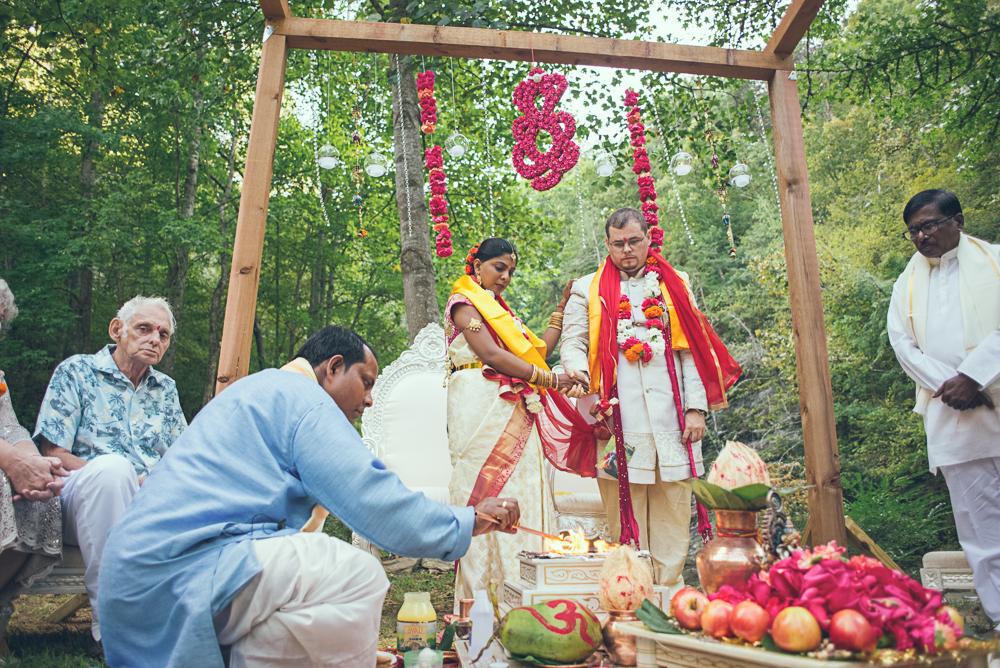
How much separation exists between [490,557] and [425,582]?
2268 mm

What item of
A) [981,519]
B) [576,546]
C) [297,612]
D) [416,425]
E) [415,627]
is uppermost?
[416,425]

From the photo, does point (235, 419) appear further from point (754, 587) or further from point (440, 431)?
point (440, 431)

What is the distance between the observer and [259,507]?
1888mm

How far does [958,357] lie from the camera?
324 cm

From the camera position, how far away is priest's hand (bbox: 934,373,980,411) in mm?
3037

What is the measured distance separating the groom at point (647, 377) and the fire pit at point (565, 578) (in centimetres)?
92

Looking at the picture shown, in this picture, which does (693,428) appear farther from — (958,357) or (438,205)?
(438,205)

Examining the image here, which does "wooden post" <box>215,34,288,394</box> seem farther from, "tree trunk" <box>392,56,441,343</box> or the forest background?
"tree trunk" <box>392,56,441,343</box>

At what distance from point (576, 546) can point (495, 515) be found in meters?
0.56

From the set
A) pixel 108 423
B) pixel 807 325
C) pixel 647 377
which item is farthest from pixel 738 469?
pixel 108 423

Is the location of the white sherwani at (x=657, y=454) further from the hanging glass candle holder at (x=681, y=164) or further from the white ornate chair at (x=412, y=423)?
the white ornate chair at (x=412, y=423)

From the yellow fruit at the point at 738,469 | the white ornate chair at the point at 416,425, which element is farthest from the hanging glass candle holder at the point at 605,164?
the yellow fruit at the point at 738,469

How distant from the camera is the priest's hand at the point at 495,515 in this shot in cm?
209

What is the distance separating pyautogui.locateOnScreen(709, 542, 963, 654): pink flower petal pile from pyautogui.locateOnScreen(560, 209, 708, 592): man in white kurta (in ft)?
5.37
